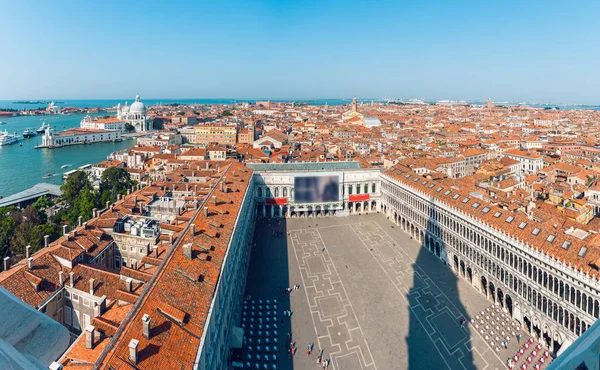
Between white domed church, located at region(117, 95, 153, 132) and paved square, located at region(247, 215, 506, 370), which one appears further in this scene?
white domed church, located at region(117, 95, 153, 132)

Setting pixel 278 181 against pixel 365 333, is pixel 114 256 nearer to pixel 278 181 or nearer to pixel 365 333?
pixel 365 333

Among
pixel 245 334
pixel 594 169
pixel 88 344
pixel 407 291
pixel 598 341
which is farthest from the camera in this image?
pixel 594 169

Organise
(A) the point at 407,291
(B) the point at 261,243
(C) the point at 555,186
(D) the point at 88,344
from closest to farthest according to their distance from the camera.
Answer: (D) the point at 88,344 < (A) the point at 407,291 < (B) the point at 261,243 < (C) the point at 555,186

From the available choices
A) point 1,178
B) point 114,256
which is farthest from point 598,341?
point 1,178

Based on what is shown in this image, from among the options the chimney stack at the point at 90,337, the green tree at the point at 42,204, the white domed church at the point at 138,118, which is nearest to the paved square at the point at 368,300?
the chimney stack at the point at 90,337

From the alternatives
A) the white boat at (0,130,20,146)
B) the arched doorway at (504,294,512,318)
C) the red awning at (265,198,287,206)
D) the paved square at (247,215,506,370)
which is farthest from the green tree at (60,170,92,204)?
the white boat at (0,130,20,146)

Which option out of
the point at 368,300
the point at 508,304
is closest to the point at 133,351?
the point at 368,300

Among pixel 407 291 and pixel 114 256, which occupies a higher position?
pixel 114 256

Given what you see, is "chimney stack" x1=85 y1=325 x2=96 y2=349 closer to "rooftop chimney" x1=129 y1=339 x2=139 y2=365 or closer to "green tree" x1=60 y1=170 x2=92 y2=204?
"rooftop chimney" x1=129 y1=339 x2=139 y2=365
